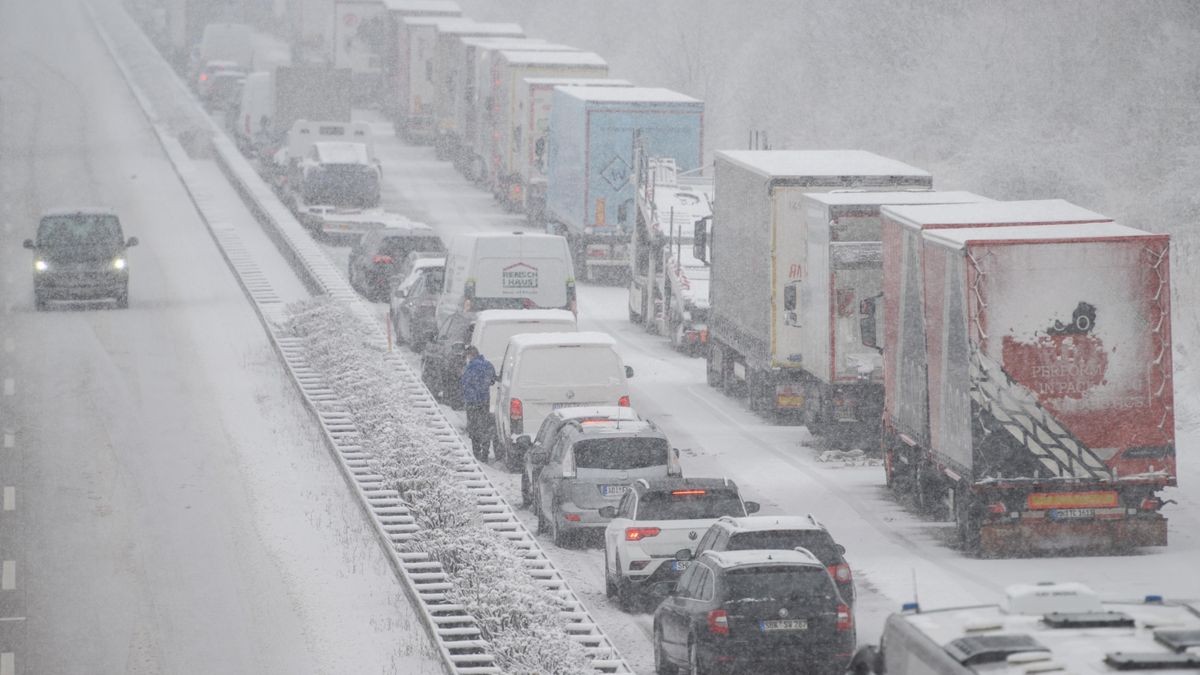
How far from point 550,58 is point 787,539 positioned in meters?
35.9

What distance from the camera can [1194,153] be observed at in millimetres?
47438

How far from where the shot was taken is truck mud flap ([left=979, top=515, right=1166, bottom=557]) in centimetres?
2034

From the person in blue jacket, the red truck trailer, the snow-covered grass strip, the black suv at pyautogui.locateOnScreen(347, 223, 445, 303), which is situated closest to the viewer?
the snow-covered grass strip

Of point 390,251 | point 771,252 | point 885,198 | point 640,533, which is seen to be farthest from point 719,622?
point 390,251

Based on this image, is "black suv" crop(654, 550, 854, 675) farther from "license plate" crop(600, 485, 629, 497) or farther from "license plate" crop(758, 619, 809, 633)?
"license plate" crop(600, 485, 629, 497)

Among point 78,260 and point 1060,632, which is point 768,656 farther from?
point 78,260

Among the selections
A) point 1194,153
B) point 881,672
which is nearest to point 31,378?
point 881,672

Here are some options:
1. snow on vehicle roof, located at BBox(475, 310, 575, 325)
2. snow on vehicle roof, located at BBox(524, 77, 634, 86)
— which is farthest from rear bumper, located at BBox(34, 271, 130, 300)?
snow on vehicle roof, located at BBox(524, 77, 634, 86)

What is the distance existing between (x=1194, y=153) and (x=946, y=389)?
2862 cm

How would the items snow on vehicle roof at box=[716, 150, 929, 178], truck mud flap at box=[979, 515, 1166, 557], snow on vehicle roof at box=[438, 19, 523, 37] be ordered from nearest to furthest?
truck mud flap at box=[979, 515, 1166, 557] → snow on vehicle roof at box=[716, 150, 929, 178] → snow on vehicle roof at box=[438, 19, 523, 37]

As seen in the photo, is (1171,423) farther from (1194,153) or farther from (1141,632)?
(1194,153)

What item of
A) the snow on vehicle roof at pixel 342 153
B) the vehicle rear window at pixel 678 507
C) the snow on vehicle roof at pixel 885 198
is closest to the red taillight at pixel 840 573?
the vehicle rear window at pixel 678 507

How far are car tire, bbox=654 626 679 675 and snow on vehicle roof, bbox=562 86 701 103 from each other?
25860 millimetres

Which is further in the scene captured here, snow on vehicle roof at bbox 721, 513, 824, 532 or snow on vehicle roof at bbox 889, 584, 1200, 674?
snow on vehicle roof at bbox 721, 513, 824, 532
